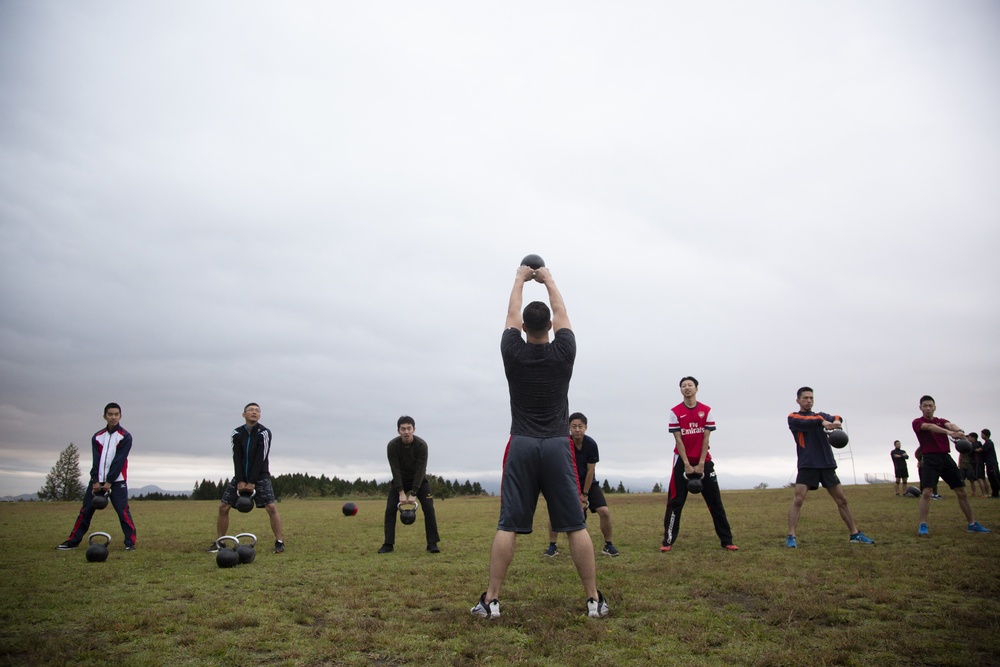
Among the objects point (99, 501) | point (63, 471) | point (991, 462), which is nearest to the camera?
point (99, 501)

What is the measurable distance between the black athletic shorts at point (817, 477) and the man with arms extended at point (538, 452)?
221 inches

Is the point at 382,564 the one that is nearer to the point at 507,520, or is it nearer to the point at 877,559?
the point at 507,520

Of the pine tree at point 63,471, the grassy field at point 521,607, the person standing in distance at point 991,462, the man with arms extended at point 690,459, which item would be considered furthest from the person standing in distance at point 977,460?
the pine tree at point 63,471

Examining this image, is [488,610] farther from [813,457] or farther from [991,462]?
[991,462]

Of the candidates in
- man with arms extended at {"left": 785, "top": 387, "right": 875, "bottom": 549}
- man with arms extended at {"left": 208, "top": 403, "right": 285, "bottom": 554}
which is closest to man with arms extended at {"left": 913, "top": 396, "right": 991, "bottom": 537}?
man with arms extended at {"left": 785, "top": 387, "right": 875, "bottom": 549}

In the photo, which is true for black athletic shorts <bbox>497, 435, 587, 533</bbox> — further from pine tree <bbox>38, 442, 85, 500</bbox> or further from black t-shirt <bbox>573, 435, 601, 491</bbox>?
pine tree <bbox>38, 442, 85, 500</bbox>

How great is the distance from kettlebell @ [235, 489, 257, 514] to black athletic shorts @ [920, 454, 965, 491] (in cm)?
1078

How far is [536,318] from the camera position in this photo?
16.7 ft

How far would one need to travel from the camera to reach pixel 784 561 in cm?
742

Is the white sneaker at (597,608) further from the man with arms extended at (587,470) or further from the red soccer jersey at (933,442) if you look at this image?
the red soccer jersey at (933,442)

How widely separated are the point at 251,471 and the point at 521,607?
230 inches

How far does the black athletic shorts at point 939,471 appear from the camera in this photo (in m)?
9.58

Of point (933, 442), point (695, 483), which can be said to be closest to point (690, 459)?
point (695, 483)

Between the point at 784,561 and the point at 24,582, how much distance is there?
888cm
